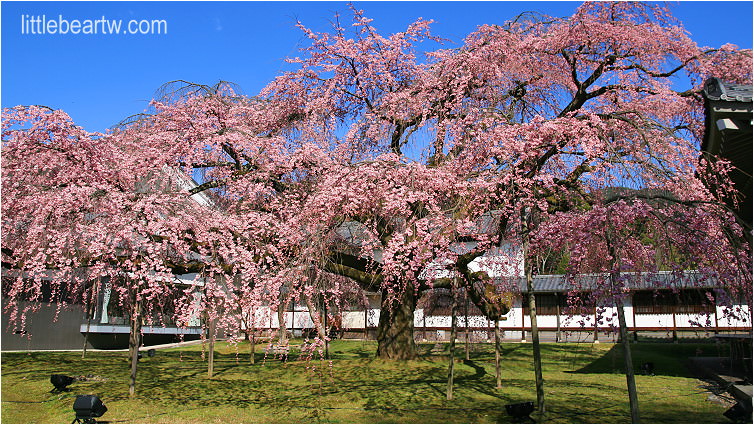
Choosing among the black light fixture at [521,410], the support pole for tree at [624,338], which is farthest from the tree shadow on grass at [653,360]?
the support pole for tree at [624,338]

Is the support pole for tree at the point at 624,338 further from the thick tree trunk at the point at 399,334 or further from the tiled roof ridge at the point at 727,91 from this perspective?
the thick tree trunk at the point at 399,334

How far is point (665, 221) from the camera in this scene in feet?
26.7

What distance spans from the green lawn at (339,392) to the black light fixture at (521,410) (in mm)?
798

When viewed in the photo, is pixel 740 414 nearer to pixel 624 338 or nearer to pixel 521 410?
pixel 624 338

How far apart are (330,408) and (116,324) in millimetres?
18394

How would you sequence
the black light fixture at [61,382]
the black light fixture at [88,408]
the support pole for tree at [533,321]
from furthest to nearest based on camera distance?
the black light fixture at [61,382] → the support pole for tree at [533,321] → the black light fixture at [88,408]

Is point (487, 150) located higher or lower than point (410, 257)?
higher

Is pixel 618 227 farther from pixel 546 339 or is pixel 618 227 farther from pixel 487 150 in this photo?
pixel 546 339

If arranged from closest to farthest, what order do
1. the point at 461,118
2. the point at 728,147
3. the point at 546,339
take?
1. the point at 728,147
2. the point at 461,118
3. the point at 546,339

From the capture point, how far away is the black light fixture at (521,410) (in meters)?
8.98

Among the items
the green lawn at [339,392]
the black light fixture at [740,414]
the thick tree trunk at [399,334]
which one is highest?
the thick tree trunk at [399,334]

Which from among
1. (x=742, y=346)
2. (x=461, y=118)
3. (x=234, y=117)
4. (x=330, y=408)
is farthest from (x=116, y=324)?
(x=742, y=346)

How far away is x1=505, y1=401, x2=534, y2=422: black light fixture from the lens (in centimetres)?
898

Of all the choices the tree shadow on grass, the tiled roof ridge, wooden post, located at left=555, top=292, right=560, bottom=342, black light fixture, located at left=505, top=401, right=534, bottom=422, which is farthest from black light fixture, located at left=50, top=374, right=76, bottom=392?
wooden post, located at left=555, top=292, right=560, bottom=342
